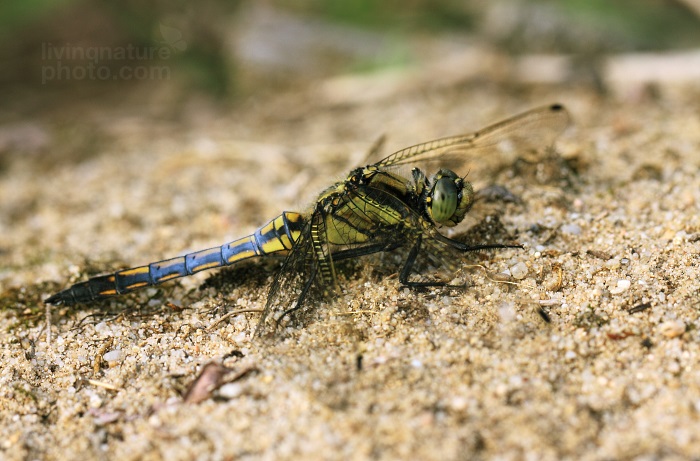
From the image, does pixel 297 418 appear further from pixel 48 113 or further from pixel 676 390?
pixel 48 113

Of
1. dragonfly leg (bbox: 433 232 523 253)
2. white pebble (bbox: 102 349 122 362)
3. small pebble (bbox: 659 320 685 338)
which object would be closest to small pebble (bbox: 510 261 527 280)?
dragonfly leg (bbox: 433 232 523 253)

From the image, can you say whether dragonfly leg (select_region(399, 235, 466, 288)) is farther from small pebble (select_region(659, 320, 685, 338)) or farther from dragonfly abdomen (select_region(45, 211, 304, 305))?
small pebble (select_region(659, 320, 685, 338))

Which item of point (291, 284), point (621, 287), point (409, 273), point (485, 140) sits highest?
point (485, 140)

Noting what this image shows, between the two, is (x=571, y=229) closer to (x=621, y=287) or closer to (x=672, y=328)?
(x=621, y=287)

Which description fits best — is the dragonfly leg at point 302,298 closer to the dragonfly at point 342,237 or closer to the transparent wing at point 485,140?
the dragonfly at point 342,237

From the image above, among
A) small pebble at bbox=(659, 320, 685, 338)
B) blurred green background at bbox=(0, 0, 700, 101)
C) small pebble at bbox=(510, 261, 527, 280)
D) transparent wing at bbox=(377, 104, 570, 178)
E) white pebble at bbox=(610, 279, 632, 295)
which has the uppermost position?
blurred green background at bbox=(0, 0, 700, 101)

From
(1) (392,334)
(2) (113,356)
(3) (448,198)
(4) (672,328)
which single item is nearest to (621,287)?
(4) (672,328)

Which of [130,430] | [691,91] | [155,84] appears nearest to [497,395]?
[130,430]

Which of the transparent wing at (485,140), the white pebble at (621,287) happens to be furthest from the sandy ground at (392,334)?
the transparent wing at (485,140)
